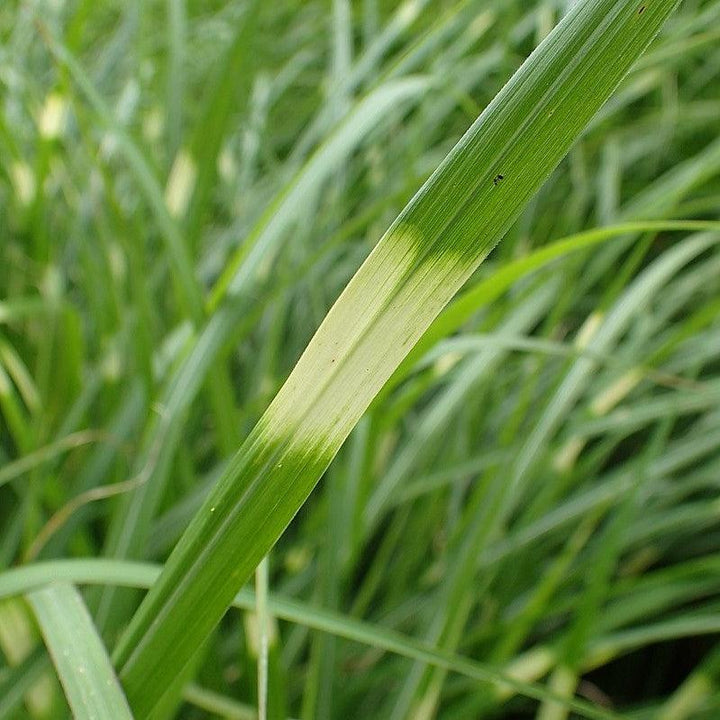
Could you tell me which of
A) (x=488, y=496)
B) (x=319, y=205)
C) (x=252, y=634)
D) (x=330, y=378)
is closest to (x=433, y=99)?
(x=319, y=205)

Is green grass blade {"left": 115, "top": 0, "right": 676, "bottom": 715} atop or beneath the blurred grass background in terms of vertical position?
beneath

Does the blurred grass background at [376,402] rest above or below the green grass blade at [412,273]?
above

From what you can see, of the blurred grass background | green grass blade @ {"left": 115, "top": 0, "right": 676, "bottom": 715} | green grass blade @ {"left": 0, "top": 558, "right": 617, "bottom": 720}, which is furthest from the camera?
the blurred grass background

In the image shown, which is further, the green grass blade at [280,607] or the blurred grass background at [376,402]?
the blurred grass background at [376,402]

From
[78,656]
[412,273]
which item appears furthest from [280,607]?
[412,273]

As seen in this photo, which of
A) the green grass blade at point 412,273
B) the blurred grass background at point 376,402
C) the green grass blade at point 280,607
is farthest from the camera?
the blurred grass background at point 376,402

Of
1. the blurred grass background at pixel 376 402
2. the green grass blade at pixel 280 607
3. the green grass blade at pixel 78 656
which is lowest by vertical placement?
the green grass blade at pixel 78 656

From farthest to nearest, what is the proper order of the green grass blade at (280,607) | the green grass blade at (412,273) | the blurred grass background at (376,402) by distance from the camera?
the blurred grass background at (376,402)
the green grass blade at (280,607)
the green grass blade at (412,273)
